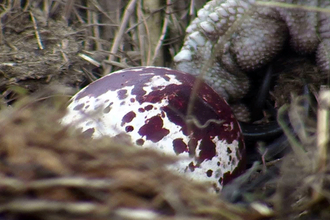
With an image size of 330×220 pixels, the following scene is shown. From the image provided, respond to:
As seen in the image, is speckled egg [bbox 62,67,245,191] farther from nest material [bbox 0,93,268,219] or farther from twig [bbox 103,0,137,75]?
twig [bbox 103,0,137,75]

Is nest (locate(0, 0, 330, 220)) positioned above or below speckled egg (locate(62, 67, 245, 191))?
above

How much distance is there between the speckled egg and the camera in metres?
1.12

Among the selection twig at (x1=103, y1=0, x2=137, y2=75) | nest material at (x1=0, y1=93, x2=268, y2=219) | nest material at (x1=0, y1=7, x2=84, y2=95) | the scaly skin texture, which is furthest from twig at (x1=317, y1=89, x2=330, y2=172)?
twig at (x1=103, y1=0, x2=137, y2=75)

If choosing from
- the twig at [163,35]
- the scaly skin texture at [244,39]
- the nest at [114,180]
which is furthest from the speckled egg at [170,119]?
the twig at [163,35]

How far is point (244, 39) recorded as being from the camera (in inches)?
63.5

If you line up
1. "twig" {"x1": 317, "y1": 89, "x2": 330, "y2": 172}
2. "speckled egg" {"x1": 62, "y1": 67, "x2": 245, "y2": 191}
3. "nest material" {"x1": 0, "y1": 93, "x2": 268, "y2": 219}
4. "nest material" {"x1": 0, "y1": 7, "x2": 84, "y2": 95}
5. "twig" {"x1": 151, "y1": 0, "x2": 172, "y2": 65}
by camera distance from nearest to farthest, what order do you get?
1. "nest material" {"x1": 0, "y1": 93, "x2": 268, "y2": 219}
2. "twig" {"x1": 317, "y1": 89, "x2": 330, "y2": 172}
3. "speckled egg" {"x1": 62, "y1": 67, "x2": 245, "y2": 191}
4. "nest material" {"x1": 0, "y1": 7, "x2": 84, "y2": 95}
5. "twig" {"x1": 151, "y1": 0, "x2": 172, "y2": 65}

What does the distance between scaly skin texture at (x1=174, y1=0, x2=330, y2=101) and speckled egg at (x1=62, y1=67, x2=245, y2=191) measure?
0.36m

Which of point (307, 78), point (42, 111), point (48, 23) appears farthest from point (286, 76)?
point (42, 111)

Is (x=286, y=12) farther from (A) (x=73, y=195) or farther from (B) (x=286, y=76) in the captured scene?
(A) (x=73, y=195)

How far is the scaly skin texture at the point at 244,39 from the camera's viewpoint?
1518 mm

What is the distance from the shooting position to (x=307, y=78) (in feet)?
5.26

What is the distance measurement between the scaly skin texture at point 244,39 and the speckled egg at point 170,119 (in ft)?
1.18

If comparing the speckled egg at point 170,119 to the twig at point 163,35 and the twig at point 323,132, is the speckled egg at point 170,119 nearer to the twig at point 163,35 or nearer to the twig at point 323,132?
the twig at point 323,132

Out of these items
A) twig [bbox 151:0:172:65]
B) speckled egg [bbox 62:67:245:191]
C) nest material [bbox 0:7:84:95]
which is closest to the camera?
speckled egg [bbox 62:67:245:191]
